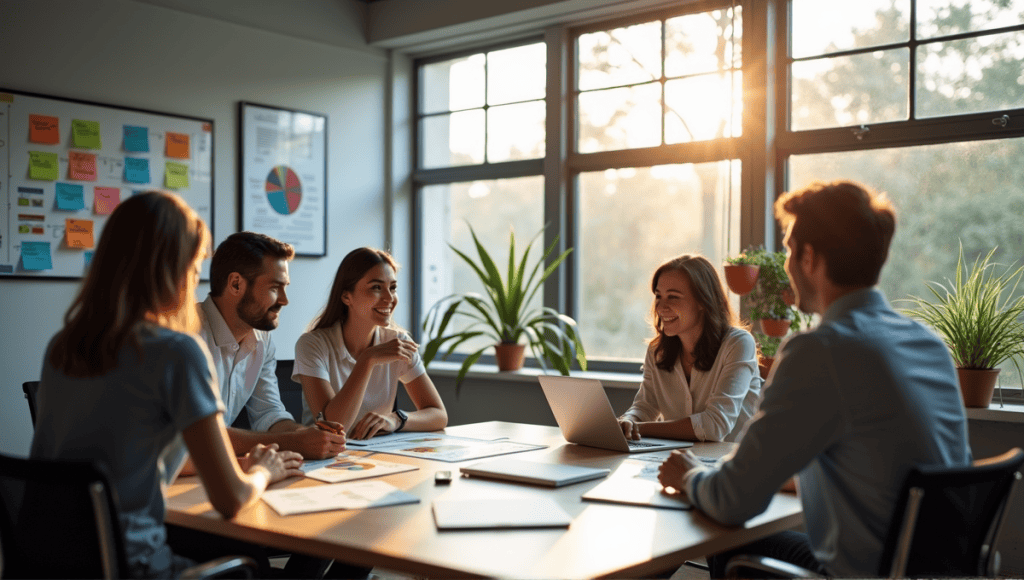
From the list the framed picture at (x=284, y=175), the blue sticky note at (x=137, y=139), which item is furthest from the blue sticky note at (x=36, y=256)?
the framed picture at (x=284, y=175)

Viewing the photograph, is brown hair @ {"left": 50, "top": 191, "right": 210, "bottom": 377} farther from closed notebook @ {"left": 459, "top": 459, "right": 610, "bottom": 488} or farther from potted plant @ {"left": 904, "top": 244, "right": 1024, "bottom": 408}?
potted plant @ {"left": 904, "top": 244, "right": 1024, "bottom": 408}

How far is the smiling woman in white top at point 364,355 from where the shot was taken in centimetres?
287

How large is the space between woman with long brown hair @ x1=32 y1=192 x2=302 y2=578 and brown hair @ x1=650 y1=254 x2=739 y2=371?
5.82 ft

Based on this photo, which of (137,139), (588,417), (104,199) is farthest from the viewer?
(137,139)

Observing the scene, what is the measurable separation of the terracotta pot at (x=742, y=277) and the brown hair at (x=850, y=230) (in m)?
2.18

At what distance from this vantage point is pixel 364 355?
2.84 m

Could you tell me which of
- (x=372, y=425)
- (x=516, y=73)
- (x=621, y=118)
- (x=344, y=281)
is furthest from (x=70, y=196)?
(x=621, y=118)

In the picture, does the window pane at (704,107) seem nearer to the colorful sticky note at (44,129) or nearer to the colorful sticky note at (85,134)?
the colorful sticky note at (85,134)

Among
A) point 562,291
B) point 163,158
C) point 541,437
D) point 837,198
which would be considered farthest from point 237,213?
point 837,198

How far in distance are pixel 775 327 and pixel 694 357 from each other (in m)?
1.03

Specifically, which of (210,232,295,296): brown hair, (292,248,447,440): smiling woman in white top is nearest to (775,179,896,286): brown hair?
(292,248,447,440): smiling woman in white top

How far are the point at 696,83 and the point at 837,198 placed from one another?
3.06 meters

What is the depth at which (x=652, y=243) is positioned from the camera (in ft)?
15.6

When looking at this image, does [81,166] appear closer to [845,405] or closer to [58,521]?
[58,521]
